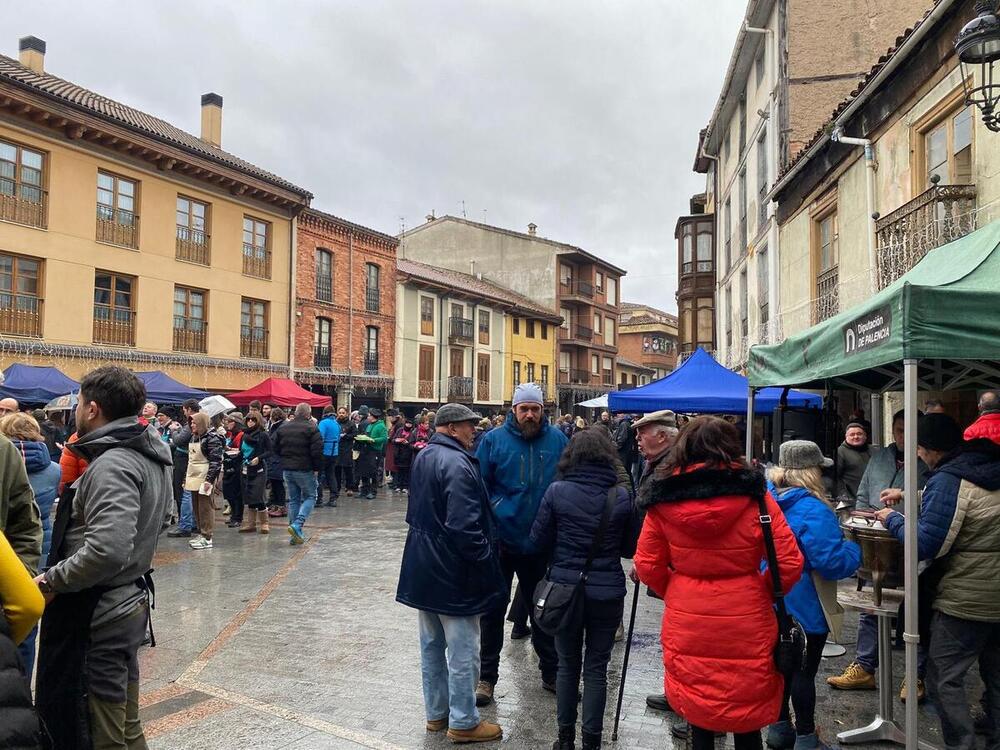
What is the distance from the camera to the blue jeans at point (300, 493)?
996 cm

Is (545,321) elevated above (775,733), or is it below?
above

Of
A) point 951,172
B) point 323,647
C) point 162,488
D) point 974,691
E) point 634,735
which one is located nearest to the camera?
point 162,488

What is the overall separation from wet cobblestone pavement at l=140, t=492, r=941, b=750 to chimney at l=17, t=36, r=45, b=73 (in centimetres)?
2118

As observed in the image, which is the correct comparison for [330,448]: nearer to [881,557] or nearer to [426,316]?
[881,557]

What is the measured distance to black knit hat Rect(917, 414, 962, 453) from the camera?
13.1 feet

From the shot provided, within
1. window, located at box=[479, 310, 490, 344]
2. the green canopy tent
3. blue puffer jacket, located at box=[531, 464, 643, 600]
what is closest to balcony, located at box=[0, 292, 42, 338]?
blue puffer jacket, located at box=[531, 464, 643, 600]

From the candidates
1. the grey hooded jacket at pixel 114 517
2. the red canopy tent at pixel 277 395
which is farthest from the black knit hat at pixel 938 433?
the red canopy tent at pixel 277 395

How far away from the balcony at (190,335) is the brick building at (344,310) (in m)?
4.15

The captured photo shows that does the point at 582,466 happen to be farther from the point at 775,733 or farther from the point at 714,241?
the point at 714,241

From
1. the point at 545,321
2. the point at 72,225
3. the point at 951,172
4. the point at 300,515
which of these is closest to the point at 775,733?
the point at 300,515

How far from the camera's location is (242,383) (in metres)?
25.3

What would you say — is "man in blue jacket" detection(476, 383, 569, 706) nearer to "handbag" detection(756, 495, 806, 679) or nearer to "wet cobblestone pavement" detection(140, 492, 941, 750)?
"wet cobblestone pavement" detection(140, 492, 941, 750)

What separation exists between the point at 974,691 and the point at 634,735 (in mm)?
2514

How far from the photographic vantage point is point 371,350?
3247cm
